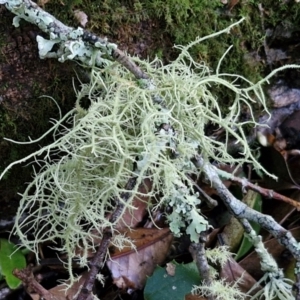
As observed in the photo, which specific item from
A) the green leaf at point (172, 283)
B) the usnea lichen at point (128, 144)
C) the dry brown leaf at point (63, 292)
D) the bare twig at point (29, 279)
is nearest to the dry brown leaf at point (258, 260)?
the green leaf at point (172, 283)

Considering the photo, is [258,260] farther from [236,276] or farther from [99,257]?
[99,257]

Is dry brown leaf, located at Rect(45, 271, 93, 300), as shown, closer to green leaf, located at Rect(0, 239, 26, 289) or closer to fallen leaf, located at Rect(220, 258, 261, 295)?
green leaf, located at Rect(0, 239, 26, 289)

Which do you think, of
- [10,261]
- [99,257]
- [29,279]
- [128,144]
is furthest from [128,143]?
[10,261]

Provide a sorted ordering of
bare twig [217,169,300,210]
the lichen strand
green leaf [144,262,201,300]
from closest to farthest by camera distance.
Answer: the lichen strand → green leaf [144,262,201,300] → bare twig [217,169,300,210]

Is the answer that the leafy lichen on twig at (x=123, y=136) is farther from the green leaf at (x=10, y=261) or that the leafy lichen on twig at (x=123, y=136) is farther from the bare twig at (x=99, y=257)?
the green leaf at (x=10, y=261)

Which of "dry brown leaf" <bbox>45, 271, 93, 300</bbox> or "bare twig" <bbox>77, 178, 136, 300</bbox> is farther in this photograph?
"dry brown leaf" <bbox>45, 271, 93, 300</bbox>

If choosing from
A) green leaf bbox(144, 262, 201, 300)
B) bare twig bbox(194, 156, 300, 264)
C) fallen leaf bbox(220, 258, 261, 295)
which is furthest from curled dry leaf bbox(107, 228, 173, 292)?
bare twig bbox(194, 156, 300, 264)
